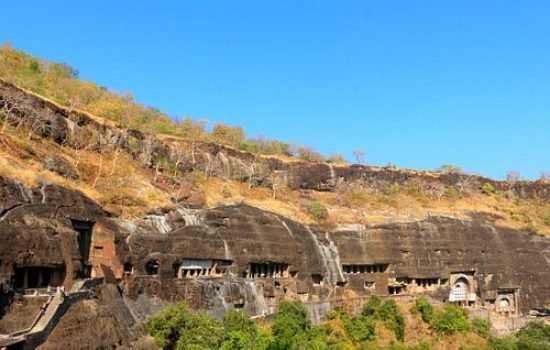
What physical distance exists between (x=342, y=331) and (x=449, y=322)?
303 inches

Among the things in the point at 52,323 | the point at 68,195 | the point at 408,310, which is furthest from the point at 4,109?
the point at 408,310

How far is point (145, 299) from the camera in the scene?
28.3 m

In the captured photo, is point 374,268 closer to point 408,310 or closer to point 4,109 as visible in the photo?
point 408,310

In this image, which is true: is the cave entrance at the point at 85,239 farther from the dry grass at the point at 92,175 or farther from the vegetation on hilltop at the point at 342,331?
the vegetation on hilltop at the point at 342,331

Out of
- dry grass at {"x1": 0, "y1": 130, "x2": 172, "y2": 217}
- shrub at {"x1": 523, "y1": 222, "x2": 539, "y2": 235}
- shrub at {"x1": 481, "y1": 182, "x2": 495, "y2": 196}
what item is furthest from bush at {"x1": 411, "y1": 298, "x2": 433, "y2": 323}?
shrub at {"x1": 481, "y1": 182, "x2": 495, "y2": 196}

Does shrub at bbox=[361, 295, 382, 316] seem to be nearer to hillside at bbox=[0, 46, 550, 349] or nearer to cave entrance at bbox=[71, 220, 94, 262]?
hillside at bbox=[0, 46, 550, 349]

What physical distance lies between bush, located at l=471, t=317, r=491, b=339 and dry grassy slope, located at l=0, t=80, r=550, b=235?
580 inches

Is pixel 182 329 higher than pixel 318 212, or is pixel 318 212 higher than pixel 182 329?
pixel 318 212

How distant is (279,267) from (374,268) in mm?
10607

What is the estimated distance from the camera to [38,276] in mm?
24281

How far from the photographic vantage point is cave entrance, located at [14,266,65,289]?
23.3 meters

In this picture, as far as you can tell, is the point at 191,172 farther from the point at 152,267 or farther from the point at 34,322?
the point at 34,322

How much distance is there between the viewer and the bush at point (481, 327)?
38.1 meters

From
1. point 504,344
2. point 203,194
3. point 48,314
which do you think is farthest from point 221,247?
point 504,344
